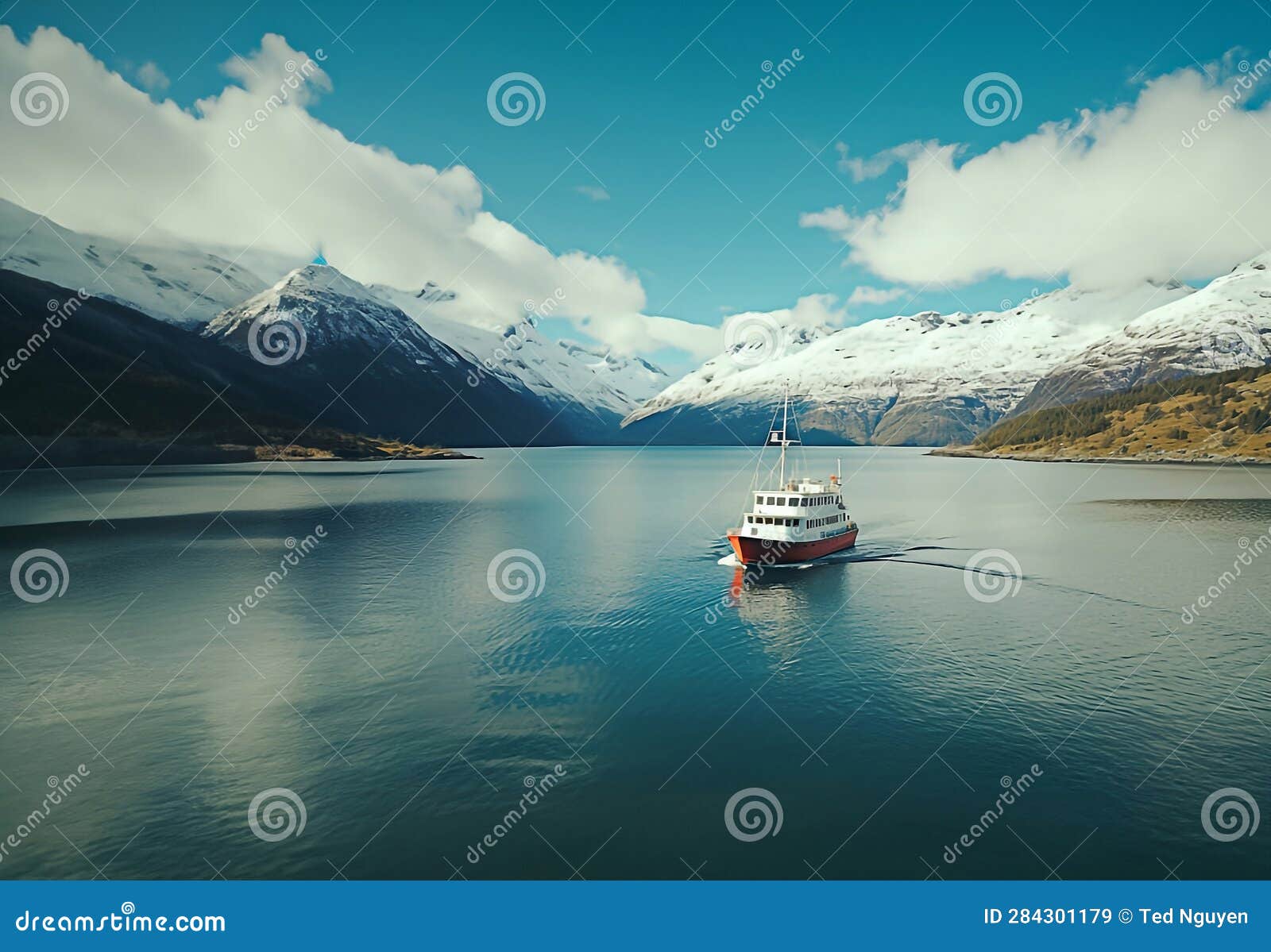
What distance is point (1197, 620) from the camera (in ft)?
165

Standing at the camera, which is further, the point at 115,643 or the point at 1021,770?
the point at 115,643

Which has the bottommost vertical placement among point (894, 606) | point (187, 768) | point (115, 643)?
point (115, 643)

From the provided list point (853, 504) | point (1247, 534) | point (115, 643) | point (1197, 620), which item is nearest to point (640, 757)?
point (115, 643)

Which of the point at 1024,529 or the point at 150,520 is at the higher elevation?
the point at 1024,529

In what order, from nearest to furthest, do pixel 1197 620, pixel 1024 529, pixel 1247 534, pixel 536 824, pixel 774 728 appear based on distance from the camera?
pixel 536 824, pixel 774 728, pixel 1197 620, pixel 1247 534, pixel 1024 529

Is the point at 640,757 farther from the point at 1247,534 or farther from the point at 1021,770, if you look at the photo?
the point at 1247,534

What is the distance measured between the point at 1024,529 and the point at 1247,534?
28.3 metres
